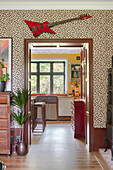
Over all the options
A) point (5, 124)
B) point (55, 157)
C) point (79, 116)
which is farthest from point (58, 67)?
point (55, 157)

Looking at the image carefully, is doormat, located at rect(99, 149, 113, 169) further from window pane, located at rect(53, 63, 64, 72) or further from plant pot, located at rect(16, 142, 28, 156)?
window pane, located at rect(53, 63, 64, 72)

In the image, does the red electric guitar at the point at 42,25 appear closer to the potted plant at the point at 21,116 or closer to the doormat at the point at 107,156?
A: the potted plant at the point at 21,116

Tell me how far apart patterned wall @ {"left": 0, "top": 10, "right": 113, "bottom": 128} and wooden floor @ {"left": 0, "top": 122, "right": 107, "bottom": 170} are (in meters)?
0.83

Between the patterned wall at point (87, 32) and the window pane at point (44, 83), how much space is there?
548 centimetres

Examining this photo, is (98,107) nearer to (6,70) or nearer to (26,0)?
(6,70)

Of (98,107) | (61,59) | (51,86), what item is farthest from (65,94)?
(98,107)

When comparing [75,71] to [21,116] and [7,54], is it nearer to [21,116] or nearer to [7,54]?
[7,54]

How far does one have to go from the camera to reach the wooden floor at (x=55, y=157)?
418 centimetres

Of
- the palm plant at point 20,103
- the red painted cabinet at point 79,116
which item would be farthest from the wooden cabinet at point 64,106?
the palm plant at point 20,103

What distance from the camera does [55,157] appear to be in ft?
15.5

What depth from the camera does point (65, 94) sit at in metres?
10.5

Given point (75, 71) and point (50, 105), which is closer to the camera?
point (50, 105)

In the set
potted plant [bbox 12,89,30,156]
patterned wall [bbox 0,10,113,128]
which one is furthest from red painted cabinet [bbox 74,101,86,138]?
potted plant [bbox 12,89,30,156]

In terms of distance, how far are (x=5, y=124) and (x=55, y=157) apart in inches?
47.3
